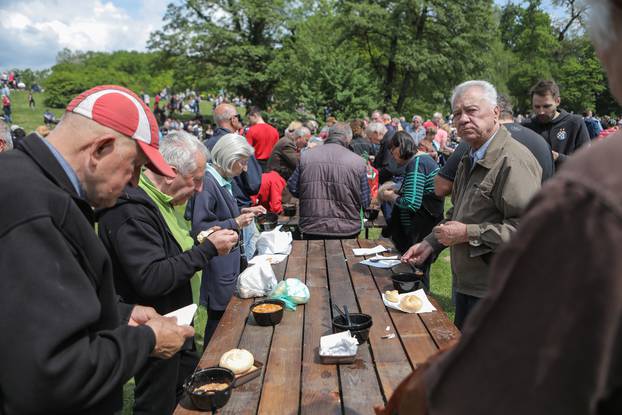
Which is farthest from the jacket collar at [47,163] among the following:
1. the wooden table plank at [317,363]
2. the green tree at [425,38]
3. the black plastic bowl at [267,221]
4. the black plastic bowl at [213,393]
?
the green tree at [425,38]

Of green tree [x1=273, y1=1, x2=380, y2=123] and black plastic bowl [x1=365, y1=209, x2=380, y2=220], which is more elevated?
green tree [x1=273, y1=1, x2=380, y2=123]

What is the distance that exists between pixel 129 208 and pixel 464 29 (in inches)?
1058

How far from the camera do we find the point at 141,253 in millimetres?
2209

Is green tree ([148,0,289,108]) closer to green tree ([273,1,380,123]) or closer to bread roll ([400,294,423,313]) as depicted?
green tree ([273,1,380,123])

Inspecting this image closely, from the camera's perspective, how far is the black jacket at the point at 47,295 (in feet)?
3.67

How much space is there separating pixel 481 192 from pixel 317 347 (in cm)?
127

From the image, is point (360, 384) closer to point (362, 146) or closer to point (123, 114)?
point (123, 114)

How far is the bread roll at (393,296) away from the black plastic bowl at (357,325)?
1.23 feet

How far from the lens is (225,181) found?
3676 mm

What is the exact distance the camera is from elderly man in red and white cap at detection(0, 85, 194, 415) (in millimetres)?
1124

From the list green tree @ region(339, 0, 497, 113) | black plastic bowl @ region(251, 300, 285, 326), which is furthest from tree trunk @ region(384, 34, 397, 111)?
black plastic bowl @ region(251, 300, 285, 326)

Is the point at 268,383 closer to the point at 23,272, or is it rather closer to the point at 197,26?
the point at 23,272

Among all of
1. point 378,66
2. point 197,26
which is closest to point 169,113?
point 197,26

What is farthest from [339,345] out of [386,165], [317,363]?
[386,165]
